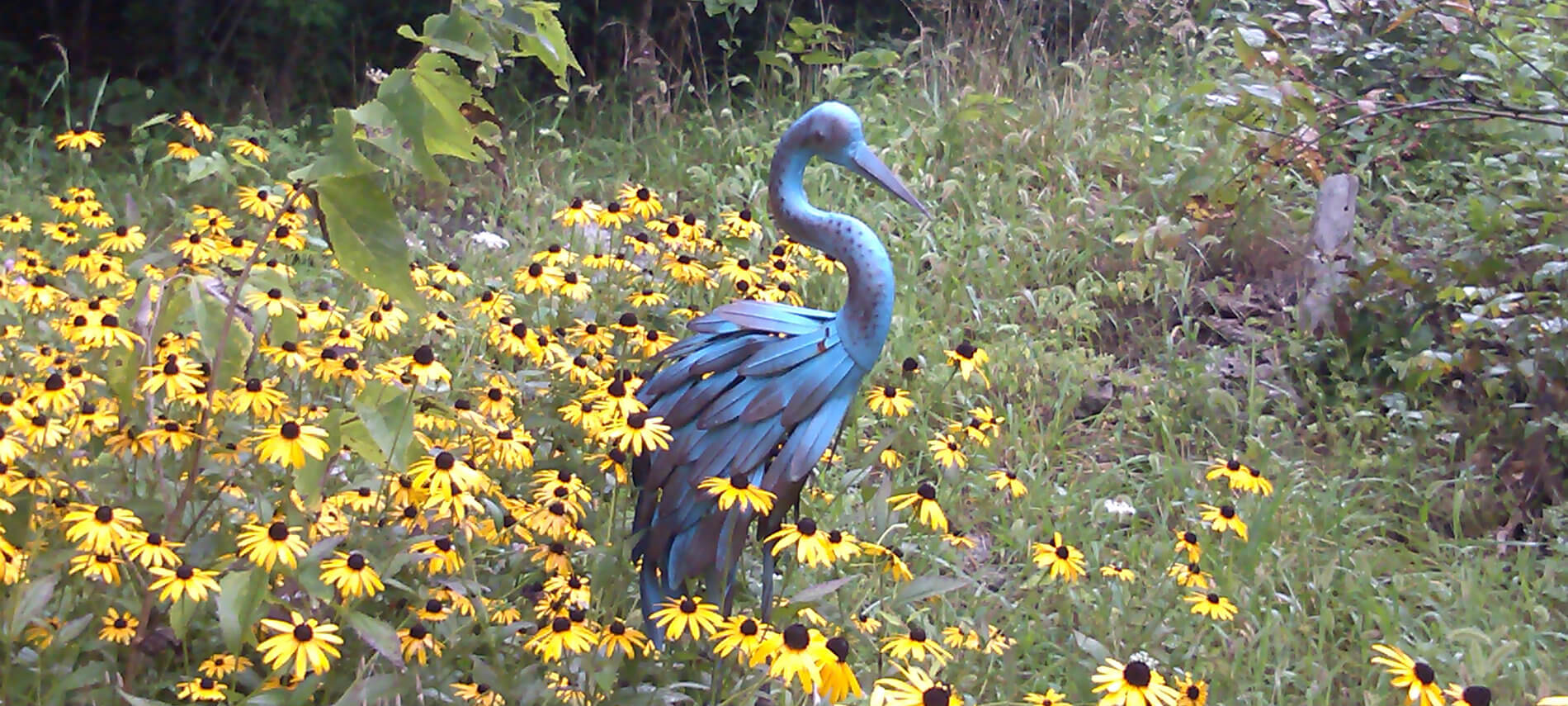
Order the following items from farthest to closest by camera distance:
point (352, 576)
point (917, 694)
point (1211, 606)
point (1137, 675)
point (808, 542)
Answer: point (1211, 606), point (808, 542), point (352, 576), point (1137, 675), point (917, 694)

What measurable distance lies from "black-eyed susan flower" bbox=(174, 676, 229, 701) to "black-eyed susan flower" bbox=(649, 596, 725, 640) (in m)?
0.57

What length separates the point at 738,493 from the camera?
6.43 ft

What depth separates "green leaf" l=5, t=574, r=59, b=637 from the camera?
1.72 metres

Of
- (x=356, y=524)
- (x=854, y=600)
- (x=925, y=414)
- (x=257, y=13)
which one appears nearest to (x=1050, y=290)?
(x=925, y=414)

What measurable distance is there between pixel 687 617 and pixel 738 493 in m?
0.19

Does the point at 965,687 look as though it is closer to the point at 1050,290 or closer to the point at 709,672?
the point at 709,672

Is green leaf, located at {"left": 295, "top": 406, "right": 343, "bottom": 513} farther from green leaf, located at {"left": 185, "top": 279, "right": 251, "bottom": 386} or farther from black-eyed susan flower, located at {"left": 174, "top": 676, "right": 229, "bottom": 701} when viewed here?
black-eyed susan flower, located at {"left": 174, "top": 676, "right": 229, "bottom": 701}

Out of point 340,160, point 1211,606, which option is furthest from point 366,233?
point 1211,606

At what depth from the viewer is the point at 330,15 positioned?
4914mm

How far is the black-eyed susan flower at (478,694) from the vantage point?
188 cm

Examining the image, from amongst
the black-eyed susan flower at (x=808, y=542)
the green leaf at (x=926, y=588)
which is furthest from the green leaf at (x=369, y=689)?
the green leaf at (x=926, y=588)

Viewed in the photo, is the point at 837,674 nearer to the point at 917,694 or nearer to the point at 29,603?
the point at 917,694

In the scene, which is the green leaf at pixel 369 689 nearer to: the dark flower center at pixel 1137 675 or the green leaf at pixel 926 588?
the green leaf at pixel 926 588

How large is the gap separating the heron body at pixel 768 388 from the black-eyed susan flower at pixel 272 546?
0.53m
